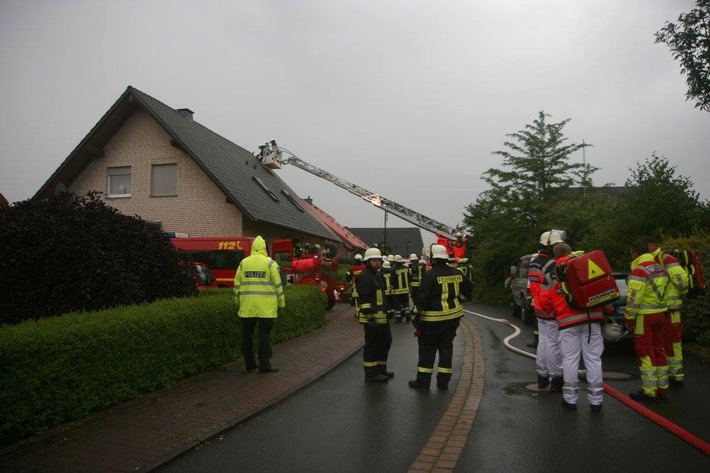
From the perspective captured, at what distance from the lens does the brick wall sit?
71.0ft

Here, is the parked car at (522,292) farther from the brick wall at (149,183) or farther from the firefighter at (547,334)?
the brick wall at (149,183)

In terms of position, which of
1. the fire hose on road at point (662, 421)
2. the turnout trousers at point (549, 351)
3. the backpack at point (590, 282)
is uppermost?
the backpack at point (590, 282)

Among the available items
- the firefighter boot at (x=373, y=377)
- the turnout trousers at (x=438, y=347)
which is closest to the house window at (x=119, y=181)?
the firefighter boot at (x=373, y=377)

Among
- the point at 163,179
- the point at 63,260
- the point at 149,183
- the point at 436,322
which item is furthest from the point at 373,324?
the point at 149,183

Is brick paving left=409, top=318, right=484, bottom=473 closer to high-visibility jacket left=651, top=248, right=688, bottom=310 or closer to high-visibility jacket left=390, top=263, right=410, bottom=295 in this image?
high-visibility jacket left=651, top=248, right=688, bottom=310

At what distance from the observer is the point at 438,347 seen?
7.41 m

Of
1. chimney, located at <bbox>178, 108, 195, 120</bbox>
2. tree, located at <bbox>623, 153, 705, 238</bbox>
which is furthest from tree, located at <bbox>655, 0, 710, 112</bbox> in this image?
chimney, located at <bbox>178, 108, 195, 120</bbox>

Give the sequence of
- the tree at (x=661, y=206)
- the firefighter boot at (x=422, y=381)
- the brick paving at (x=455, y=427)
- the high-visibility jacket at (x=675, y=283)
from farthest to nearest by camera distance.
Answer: the tree at (x=661, y=206), the firefighter boot at (x=422, y=381), the high-visibility jacket at (x=675, y=283), the brick paving at (x=455, y=427)

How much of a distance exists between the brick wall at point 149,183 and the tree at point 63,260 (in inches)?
516

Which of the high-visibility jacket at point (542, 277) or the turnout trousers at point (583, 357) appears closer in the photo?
the turnout trousers at point (583, 357)

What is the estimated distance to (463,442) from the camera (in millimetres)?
5164

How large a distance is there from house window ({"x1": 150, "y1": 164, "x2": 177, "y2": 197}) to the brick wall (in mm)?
168

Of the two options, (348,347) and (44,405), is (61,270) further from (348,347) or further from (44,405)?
(348,347)

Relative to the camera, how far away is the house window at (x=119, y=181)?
76.1 feet
